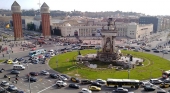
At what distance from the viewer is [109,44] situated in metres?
66.8

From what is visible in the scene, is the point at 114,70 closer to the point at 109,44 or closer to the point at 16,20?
the point at 109,44

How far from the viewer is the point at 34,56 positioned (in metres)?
74.6

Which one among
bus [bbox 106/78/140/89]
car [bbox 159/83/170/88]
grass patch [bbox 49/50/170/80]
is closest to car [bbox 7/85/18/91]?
grass patch [bbox 49/50/170/80]

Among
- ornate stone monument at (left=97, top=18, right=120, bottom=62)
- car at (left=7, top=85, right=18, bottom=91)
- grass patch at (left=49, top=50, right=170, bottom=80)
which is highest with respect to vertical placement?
ornate stone monument at (left=97, top=18, right=120, bottom=62)

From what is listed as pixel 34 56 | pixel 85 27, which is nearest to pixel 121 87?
pixel 34 56

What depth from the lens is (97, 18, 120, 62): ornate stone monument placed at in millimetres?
65500

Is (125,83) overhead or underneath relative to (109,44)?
underneath

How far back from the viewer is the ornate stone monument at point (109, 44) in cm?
6550

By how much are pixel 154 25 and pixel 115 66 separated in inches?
4704

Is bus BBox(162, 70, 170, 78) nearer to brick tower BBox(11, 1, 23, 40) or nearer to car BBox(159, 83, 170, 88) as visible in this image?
car BBox(159, 83, 170, 88)

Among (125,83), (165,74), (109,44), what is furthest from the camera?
(109,44)

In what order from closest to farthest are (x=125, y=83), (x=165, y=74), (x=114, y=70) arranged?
(x=125, y=83), (x=165, y=74), (x=114, y=70)

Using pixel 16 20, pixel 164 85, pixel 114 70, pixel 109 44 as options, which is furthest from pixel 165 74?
pixel 16 20

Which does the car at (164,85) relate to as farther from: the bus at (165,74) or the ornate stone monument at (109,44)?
the ornate stone monument at (109,44)
